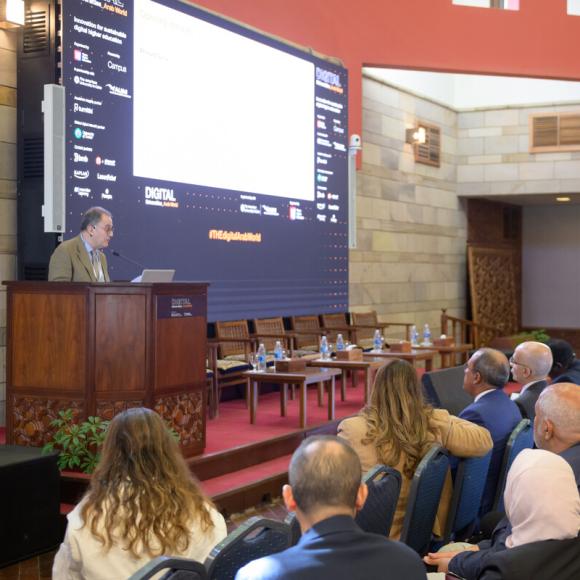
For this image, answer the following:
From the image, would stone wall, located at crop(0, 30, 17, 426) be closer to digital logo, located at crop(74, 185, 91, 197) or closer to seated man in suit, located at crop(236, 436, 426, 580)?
digital logo, located at crop(74, 185, 91, 197)

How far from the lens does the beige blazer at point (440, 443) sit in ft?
10.5

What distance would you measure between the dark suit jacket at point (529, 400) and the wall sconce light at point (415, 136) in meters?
8.06

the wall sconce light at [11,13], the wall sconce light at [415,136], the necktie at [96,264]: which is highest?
the wall sconce light at [415,136]

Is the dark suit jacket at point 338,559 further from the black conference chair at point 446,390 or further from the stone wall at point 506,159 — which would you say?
the stone wall at point 506,159

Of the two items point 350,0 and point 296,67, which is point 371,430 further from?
point 350,0

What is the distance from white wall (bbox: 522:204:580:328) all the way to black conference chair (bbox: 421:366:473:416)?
35.1ft

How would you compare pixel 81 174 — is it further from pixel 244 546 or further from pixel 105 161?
pixel 244 546

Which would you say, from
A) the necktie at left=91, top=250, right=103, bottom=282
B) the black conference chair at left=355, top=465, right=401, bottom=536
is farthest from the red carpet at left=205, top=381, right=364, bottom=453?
the black conference chair at left=355, top=465, right=401, bottom=536

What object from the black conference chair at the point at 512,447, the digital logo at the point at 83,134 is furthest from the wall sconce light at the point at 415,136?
the black conference chair at the point at 512,447

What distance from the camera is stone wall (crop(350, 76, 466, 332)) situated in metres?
11.4

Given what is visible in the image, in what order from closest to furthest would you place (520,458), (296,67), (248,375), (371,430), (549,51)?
(520,458) < (371,430) < (248,375) < (296,67) < (549,51)

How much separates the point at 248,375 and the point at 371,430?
370cm

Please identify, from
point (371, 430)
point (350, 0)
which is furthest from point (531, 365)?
point (350, 0)

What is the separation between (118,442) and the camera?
2.29 metres
